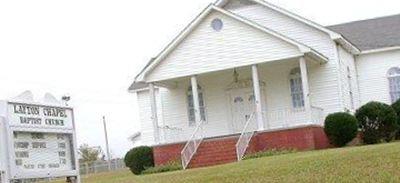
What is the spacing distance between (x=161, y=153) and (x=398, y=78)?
1220 cm

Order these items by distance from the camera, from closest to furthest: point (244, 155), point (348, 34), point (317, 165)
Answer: point (317, 165), point (244, 155), point (348, 34)

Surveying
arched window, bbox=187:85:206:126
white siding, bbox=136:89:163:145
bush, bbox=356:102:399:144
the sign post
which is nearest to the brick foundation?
bush, bbox=356:102:399:144

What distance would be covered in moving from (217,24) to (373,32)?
1032cm

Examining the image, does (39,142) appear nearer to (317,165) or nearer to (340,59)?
(317,165)

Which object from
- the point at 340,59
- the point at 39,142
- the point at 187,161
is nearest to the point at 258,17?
the point at 340,59

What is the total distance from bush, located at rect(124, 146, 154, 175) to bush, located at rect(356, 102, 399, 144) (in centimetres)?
910

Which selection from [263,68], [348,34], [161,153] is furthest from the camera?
[348,34]

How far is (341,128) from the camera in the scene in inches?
1136

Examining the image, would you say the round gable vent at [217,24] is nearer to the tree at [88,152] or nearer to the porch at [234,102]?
the porch at [234,102]

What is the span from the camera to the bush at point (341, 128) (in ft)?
94.6

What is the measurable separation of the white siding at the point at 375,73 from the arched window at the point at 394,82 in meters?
0.20

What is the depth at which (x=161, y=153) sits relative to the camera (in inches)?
1208

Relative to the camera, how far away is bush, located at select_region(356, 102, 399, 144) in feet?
98.2

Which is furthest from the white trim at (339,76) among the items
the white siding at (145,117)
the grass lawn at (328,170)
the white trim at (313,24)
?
the grass lawn at (328,170)
